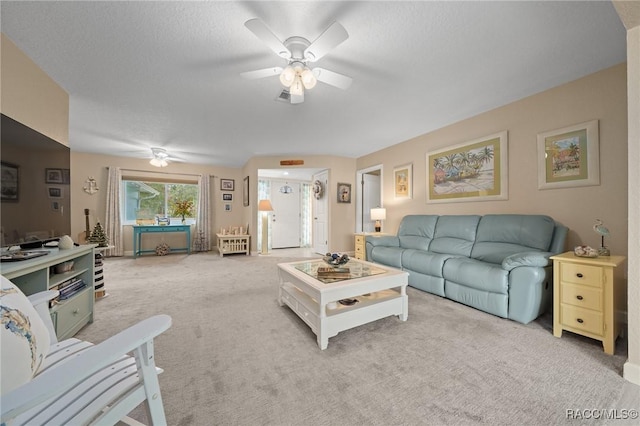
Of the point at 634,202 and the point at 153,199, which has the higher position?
the point at 153,199

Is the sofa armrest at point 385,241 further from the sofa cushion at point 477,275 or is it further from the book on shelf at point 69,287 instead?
the book on shelf at point 69,287

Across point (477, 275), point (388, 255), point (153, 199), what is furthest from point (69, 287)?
point (153, 199)

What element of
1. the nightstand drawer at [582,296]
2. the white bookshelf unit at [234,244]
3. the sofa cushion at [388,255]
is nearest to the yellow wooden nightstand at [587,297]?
the nightstand drawer at [582,296]

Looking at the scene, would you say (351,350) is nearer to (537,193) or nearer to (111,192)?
(537,193)

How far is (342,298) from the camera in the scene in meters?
1.70

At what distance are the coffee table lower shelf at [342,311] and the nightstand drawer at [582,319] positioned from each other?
1150 millimetres

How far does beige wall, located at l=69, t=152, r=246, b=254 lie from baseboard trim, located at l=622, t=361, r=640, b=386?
6.26 m

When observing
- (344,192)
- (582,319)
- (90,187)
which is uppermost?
(90,187)

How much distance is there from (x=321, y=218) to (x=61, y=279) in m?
4.45

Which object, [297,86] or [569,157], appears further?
[569,157]

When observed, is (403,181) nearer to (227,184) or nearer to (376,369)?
(376,369)

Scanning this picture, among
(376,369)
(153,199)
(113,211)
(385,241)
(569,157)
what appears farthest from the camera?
(153,199)

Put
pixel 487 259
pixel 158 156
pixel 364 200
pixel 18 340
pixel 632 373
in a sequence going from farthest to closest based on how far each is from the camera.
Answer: pixel 364 200, pixel 158 156, pixel 487 259, pixel 632 373, pixel 18 340

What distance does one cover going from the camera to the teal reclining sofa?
198 centimetres
